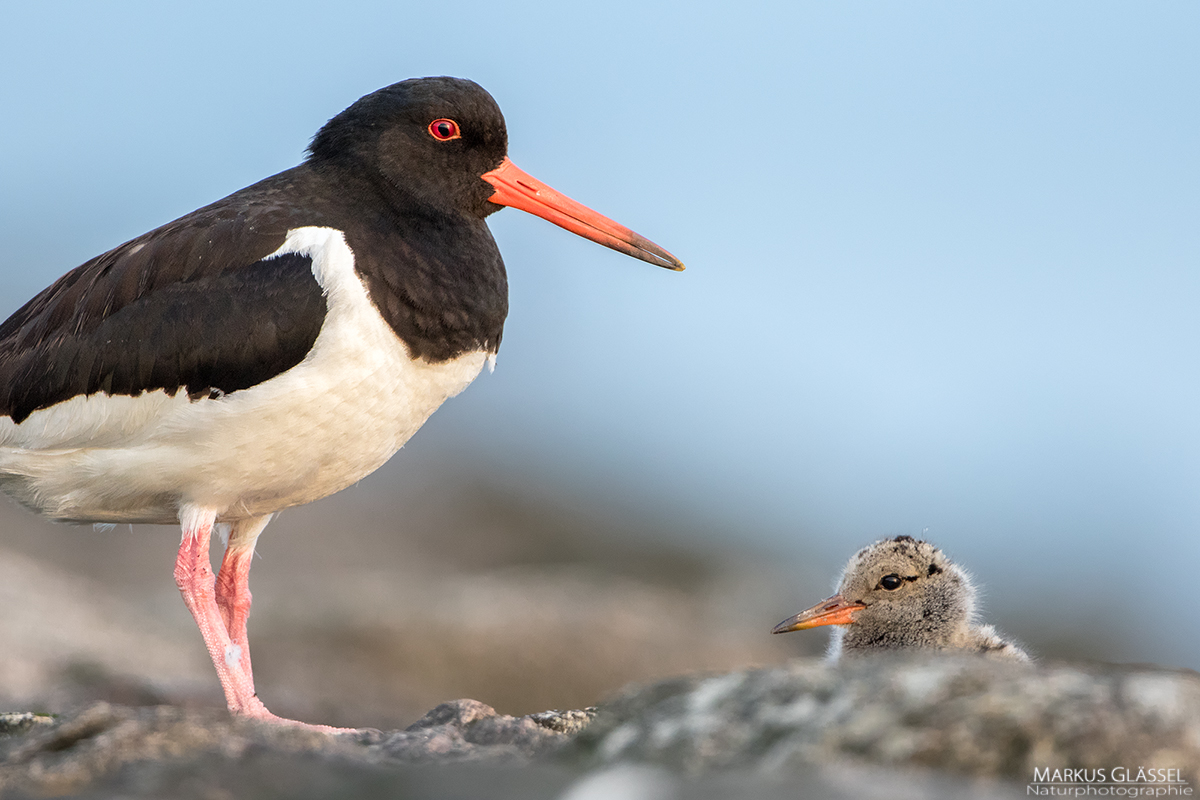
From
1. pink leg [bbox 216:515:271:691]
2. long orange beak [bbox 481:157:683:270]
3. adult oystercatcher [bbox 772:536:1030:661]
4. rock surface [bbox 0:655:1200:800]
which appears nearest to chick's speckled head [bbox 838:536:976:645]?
adult oystercatcher [bbox 772:536:1030:661]

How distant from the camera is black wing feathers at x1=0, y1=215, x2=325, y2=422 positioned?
5.62 metres

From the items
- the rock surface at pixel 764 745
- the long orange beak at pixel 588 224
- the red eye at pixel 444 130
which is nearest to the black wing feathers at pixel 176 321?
the red eye at pixel 444 130

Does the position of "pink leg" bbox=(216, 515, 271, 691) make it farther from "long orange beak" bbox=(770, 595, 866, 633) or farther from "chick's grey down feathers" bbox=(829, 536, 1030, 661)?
"chick's grey down feathers" bbox=(829, 536, 1030, 661)

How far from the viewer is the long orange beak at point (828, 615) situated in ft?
19.9

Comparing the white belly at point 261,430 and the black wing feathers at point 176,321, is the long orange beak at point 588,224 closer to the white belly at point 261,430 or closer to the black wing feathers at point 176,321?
the white belly at point 261,430

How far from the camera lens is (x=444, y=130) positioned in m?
6.47

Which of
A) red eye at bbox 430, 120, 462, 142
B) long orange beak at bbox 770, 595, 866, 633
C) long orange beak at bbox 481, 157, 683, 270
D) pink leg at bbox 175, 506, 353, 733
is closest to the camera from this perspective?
pink leg at bbox 175, 506, 353, 733

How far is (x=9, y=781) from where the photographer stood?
331 cm

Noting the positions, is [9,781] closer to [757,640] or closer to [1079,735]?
[1079,735]

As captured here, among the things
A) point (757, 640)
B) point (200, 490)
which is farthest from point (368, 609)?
point (200, 490)

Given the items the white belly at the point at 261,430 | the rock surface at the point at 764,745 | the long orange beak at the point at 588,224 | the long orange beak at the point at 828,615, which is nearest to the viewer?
the rock surface at the point at 764,745

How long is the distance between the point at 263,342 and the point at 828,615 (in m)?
3.13

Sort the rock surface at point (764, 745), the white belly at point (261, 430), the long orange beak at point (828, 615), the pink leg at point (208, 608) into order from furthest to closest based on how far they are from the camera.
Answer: the long orange beak at point (828, 615) < the pink leg at point (208, 608) < the white belly at point (261, 430) < the rock surface at point (764, 745)

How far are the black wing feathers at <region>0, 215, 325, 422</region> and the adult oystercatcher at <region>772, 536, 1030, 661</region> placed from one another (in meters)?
2.95
